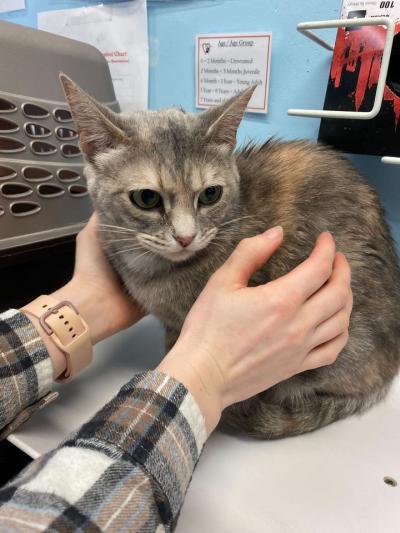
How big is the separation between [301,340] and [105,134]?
46 centimetres

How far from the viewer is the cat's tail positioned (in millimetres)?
680

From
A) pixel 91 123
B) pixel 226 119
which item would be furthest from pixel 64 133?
pixel 226 119

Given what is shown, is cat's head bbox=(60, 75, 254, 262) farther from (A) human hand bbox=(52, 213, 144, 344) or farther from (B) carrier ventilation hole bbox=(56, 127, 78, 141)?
(B) carrier ventilation hole bbox=(56, 127, 78, 141)

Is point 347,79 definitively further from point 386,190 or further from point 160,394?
point 160,394

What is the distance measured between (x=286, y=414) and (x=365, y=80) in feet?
2.12

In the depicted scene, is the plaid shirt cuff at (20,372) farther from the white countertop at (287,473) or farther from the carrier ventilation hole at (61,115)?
the carrier ventilation hole at (61,115)

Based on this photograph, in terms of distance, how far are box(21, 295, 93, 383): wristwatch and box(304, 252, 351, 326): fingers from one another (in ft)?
1.33

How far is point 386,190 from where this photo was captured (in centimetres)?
89

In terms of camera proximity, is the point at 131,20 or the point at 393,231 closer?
the point at 393,231

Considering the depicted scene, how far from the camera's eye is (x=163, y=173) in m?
0.67

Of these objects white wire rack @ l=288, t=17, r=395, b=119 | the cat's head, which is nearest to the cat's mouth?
the cat's head

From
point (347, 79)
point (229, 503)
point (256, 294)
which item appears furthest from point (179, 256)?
point (347, 79)

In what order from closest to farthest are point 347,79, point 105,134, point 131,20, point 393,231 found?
point 105,134
point 347,79
point 393,231
point 131,20

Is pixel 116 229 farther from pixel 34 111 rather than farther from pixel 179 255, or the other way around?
pixel 34 111
